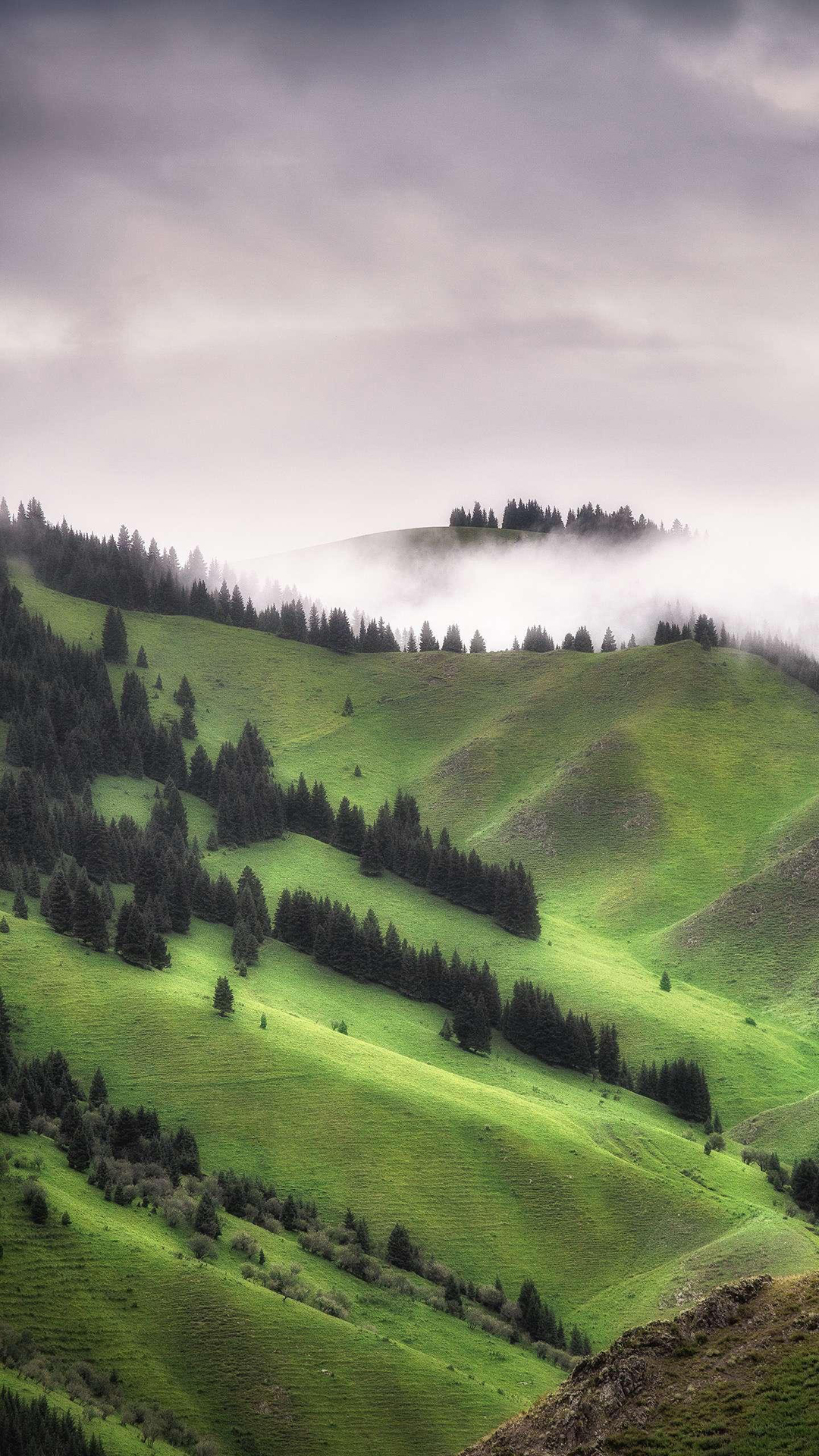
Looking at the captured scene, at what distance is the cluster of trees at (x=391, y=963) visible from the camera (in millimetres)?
140500

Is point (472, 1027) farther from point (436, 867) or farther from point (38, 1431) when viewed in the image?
point (38, 1431)

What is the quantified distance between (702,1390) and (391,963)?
339ft

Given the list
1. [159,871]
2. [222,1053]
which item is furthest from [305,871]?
[222,1053]

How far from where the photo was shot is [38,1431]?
49.5 m

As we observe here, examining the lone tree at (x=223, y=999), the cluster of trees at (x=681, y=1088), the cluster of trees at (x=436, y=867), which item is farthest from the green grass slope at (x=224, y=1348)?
the cluster of trees at (x=436, y=867)

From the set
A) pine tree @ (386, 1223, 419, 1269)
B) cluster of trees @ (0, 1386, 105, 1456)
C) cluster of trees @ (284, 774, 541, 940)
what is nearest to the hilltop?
cluster of trees @ (0, 1386, 105, 1456)

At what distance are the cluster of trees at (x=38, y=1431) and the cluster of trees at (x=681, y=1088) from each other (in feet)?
277

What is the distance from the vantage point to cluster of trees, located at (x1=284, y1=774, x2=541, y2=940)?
172375 mm

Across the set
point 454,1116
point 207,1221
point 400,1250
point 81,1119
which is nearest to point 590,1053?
point 454,1116

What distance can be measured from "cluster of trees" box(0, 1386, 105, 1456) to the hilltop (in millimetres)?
16000

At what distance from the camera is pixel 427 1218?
8819cm

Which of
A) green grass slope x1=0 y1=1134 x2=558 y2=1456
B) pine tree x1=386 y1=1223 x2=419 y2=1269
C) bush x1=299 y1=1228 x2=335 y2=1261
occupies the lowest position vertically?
pine tree x1=386 y1=1223 x2=419 y2=1269

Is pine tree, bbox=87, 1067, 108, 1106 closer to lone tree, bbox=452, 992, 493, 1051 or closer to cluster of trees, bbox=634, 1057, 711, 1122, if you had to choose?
lone tree, bbox=452, 992, 493, 1051

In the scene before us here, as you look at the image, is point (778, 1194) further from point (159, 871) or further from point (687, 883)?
point (687, 883)
